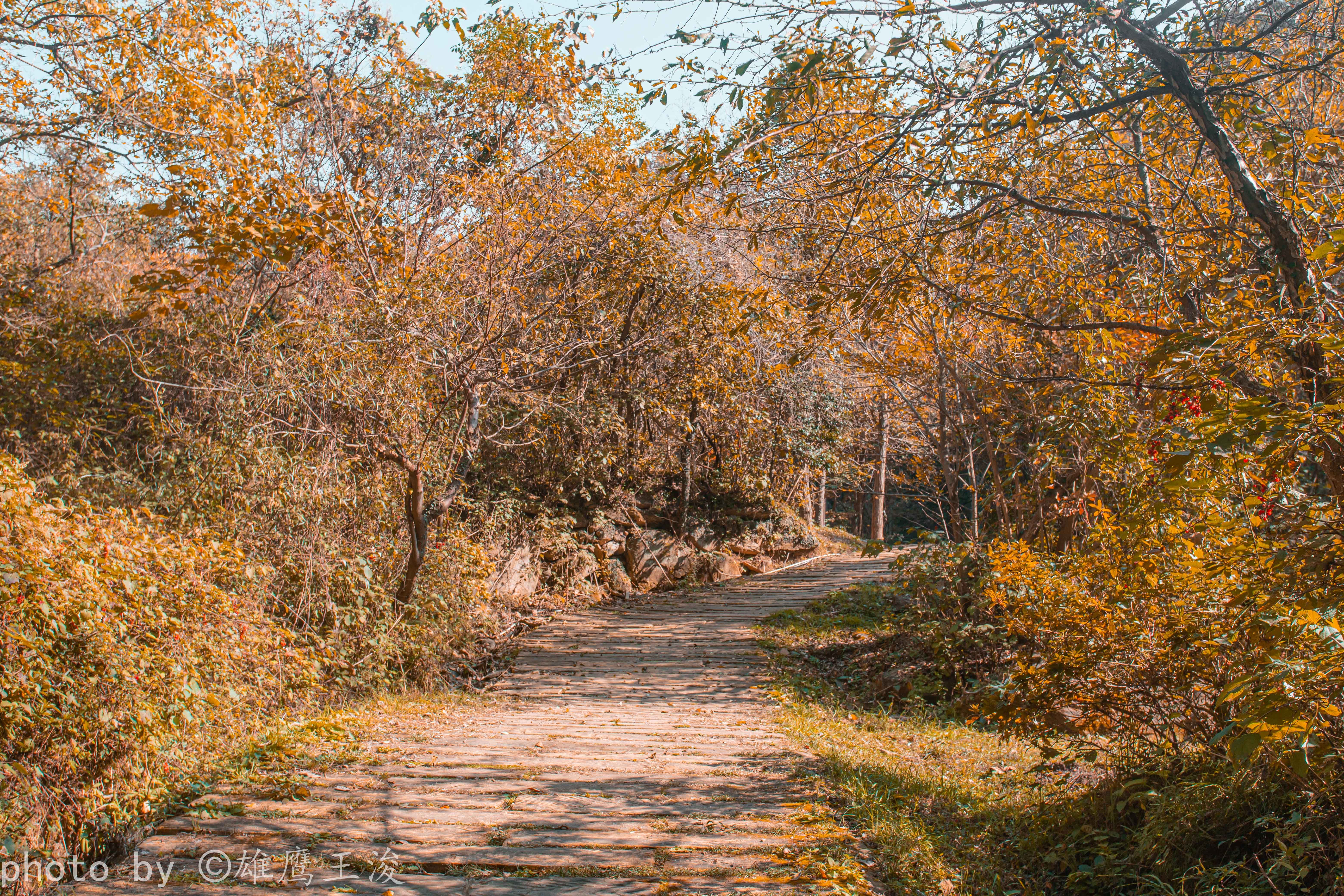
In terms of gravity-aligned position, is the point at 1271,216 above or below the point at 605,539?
above

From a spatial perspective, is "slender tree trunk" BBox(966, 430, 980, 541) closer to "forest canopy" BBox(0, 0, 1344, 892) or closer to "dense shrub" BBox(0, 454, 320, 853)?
"forest canopy" BBox(0, 0, 1344, 892)

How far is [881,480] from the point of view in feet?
63.8

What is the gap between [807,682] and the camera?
7.68m

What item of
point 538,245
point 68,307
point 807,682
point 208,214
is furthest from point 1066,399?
point 68,307

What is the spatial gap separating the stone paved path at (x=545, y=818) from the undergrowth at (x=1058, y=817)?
1.18ft

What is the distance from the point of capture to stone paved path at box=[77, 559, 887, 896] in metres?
2.87

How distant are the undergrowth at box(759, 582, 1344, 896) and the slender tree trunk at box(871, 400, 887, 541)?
10.0 m

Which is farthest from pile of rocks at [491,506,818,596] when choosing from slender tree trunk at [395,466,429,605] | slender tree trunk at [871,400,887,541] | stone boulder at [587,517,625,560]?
slender tree trunk at [395,466,429,605]

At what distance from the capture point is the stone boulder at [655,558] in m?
12.8

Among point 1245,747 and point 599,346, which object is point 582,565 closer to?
point 599,346

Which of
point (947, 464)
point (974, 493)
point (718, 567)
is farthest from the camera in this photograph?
point (718, 567)

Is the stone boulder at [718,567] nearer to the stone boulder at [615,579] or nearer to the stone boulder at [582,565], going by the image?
the stone boulder at [615,579]

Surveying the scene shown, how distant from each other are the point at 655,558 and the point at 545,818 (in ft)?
31.4

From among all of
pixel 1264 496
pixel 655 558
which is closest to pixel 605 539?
pixel 655 558
